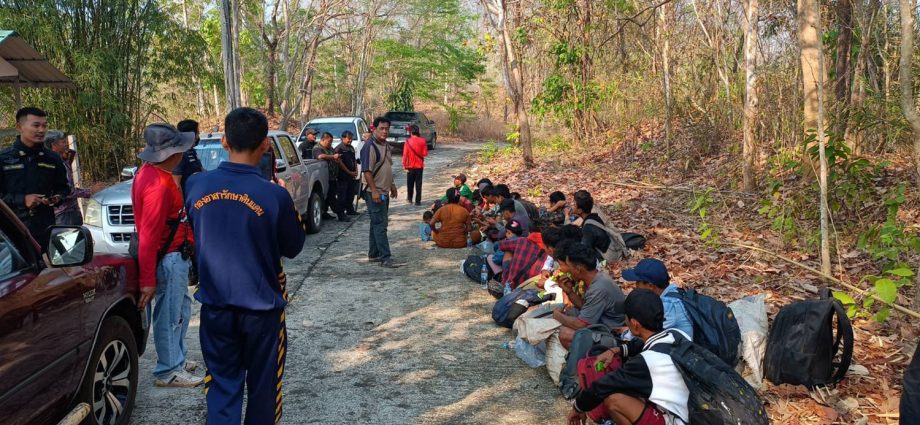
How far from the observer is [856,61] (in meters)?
8.97

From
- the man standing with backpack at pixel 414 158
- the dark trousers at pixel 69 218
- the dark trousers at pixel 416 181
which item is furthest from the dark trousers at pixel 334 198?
the dark trousers at pixel 69 218

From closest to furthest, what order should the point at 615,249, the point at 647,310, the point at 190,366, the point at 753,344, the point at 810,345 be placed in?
the point at 647,310, the point at 810,345, the point at 753,344, the point at 190,366, the point at 615,249

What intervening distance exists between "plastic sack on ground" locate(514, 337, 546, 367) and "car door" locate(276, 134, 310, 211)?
516cm

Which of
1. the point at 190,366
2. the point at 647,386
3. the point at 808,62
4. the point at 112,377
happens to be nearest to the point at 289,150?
the point at 190,366

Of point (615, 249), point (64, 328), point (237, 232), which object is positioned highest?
point (237, 232)

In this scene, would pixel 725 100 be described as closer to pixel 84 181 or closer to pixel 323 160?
pixel 323 160

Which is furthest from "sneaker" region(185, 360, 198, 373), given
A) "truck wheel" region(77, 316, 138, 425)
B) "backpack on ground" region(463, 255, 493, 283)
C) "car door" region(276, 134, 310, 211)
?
"car door" region(276, 134, 310, 211)

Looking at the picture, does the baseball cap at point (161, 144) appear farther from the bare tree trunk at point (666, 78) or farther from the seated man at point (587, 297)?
the bare tree trunk at point (666, 78)

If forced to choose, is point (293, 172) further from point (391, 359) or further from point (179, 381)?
point (179, 381)

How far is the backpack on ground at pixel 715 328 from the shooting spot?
425cm

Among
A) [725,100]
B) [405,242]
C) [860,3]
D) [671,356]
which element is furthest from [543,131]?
[671,356]

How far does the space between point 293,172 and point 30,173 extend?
14.1ft

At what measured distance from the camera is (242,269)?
297cm

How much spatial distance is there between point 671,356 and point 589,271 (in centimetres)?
181
